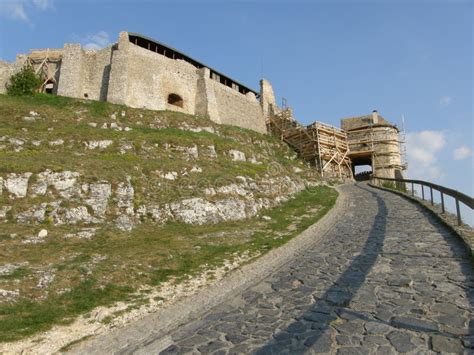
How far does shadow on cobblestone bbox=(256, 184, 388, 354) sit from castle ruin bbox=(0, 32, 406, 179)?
3189 centimetres

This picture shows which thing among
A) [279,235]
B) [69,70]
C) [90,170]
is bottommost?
[279,235]

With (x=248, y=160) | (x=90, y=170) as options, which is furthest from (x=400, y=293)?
(x=248, y=160)

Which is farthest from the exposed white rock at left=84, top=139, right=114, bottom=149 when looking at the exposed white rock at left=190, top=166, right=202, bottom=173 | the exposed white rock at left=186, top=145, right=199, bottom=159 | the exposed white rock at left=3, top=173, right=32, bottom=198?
the exposed white rock at left=3, top=173, right=32, bottom=198

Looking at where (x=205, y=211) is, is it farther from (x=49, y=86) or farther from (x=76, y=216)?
(x=49, y=86)

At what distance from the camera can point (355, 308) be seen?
23.8ft

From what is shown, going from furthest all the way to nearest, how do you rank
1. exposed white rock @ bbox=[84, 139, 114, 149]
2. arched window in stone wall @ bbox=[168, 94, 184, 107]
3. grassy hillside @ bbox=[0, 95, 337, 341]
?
arched window in stone wall @ bbox=[168, 94, 184, 107], exposed white rock @ bbox=[84, 139, 114, 149], grassy hillside @ bbox=[0, 95, 337, 341]

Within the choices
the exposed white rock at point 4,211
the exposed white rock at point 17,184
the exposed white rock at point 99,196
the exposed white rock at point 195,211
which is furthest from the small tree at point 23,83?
the exposed white rock at point 195,211

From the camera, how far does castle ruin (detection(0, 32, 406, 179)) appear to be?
37.7 m

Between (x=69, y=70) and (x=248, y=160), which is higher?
(x=69, y=70)

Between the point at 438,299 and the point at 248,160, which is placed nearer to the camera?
the point at 438,299

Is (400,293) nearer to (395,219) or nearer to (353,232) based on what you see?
(353,232)

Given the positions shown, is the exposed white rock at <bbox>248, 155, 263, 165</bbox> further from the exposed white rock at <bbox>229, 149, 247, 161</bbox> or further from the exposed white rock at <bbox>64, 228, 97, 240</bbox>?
the exposed white rock at <bbox>64, 228, 97, 240</bbox>

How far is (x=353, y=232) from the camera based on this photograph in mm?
15109

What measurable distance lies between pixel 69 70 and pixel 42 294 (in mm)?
34327
